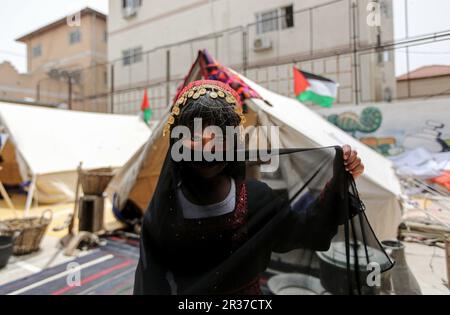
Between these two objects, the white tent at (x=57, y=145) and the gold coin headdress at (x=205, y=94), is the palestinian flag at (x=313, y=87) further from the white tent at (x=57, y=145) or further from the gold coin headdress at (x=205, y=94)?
the gold coin headdress at (x=205, y=94)

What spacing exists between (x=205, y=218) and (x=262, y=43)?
22.8ft

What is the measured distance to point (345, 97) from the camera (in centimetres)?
621

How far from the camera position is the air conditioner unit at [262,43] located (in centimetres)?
682

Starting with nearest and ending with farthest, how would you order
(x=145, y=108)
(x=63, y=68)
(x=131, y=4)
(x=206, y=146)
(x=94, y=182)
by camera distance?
1. (x=206, y=146)
2. (x=94, y=182)
3. (x=145, y=108)
4. (x=131, y=4)
5. (x=63, y=68)

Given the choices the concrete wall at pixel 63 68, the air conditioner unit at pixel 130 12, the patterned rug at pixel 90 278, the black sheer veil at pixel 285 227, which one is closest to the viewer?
the black sheer veil at pixel 285 227

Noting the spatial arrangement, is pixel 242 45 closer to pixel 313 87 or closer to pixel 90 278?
pixel 313 87

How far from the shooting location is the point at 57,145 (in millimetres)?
5047

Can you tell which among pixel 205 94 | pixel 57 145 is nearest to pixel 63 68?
pixel 57 145

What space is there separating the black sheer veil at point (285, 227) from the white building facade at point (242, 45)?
0.64m

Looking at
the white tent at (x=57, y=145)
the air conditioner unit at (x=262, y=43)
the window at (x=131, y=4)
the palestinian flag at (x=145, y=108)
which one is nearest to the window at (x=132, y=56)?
the window at (x=131, y=4)

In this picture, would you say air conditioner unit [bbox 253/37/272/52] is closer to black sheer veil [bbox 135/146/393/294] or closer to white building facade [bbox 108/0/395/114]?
white building facade [bbox 108/0/395/114]
